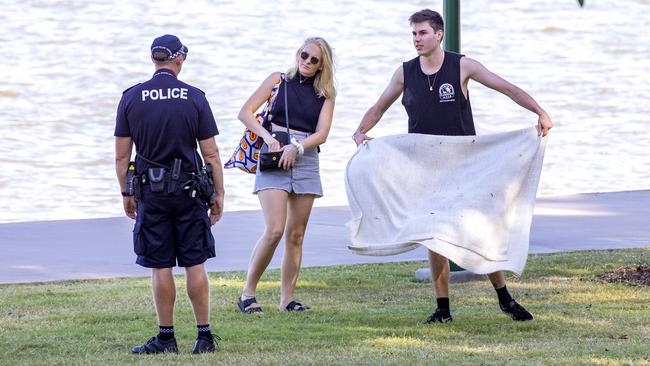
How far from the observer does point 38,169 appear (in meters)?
18.2

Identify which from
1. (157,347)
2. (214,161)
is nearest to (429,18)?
(214,161)

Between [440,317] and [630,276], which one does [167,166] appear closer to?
[440,317]

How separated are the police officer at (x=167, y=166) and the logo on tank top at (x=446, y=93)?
1.62m

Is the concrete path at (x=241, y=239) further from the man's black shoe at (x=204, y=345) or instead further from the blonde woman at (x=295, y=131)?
the man's black shoe at (x=204, y=345)

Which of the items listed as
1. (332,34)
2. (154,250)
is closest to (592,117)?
(332,34)

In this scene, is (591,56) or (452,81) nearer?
(452,81)

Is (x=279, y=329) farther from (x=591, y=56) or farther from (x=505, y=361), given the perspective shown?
(x=591, y=56)

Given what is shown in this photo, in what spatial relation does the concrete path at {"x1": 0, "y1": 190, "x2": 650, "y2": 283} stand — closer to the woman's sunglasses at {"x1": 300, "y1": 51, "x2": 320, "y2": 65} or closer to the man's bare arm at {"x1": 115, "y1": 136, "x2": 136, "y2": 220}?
the woman's sunglasses at {"x1": 300, "y1": 51, "x2": 320, "y2": 65}

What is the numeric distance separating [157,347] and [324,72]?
2.30 metres

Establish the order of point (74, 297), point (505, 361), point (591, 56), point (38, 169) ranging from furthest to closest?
point (591, 56), point (38, 169), point (74, 297), point (505, 361)

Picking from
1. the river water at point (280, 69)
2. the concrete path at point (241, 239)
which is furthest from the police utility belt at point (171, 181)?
the river water at point (280, 69)

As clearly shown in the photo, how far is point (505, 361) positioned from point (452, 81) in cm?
193

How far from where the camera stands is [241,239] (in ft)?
39.7

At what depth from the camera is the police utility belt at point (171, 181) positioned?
736 centimetres
